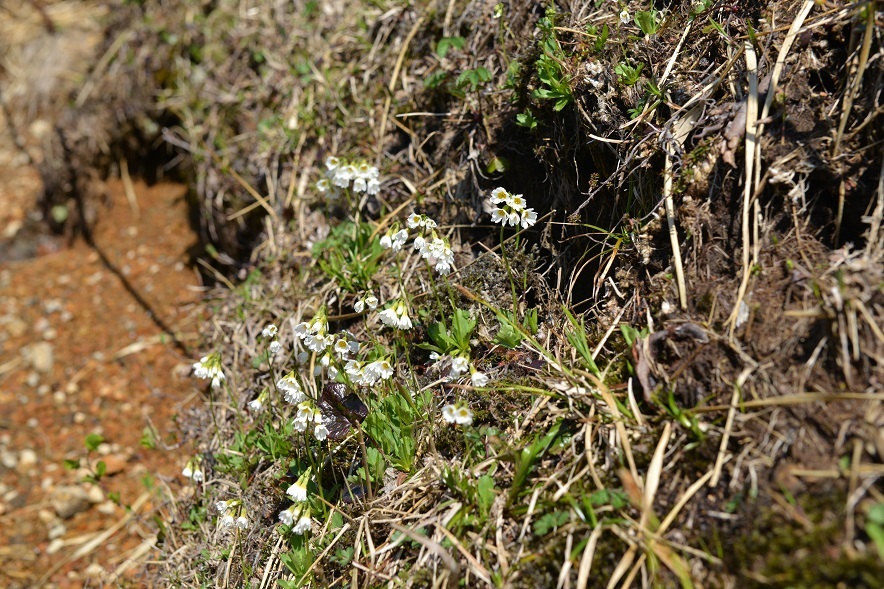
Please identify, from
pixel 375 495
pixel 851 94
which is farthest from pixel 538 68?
pixel 375 495

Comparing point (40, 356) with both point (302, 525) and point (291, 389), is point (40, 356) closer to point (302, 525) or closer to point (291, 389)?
point (291, 389)

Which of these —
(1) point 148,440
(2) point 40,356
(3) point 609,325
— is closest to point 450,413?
(3) point 609,325

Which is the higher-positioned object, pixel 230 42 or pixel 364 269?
pixel 230 42

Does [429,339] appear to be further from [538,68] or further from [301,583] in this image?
[538,68]

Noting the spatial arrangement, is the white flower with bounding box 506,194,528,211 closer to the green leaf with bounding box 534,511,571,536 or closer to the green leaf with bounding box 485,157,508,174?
the green leaf with bounding box 485,157,508,174

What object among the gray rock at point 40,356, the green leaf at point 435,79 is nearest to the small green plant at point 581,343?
the green leaf at point 435,79

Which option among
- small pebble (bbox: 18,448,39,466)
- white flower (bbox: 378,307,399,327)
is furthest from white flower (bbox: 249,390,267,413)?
small pebble (bbox: 18,448,39,466)
